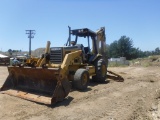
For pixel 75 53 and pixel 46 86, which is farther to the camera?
pixel 75 53

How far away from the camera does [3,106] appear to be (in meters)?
7.10

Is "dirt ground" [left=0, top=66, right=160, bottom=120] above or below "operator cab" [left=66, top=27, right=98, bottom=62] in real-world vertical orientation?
below

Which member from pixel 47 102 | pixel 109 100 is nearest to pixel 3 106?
pixel 47 102

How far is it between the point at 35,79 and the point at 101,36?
5182 mm

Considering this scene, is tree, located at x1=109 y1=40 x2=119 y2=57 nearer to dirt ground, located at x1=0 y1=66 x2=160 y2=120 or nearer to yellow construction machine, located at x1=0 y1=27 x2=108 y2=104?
yellow construction machine, located at x1=0 y1=27 x2=108 y2=104

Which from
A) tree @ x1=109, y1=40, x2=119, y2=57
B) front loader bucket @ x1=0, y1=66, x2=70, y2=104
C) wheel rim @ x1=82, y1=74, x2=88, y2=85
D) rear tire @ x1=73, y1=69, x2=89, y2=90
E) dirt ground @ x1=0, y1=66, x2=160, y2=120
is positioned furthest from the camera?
tree @ x1=109, y1=40, x2=119, y2=57

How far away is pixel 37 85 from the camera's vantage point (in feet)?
28.9

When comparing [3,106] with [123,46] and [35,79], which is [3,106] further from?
[123,46]

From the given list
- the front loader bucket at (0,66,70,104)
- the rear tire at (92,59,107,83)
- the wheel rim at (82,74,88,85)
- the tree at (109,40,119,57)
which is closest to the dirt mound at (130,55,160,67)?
the rear tire at (92,59,107,83)

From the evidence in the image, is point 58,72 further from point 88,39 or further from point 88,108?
point 88,39

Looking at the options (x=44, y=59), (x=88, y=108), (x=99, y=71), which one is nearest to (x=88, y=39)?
(x=99, y=71)

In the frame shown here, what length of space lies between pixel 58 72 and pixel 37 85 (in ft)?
4.91

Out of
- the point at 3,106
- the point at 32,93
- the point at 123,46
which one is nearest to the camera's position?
the point at 3,106

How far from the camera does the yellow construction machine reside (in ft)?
25.3
